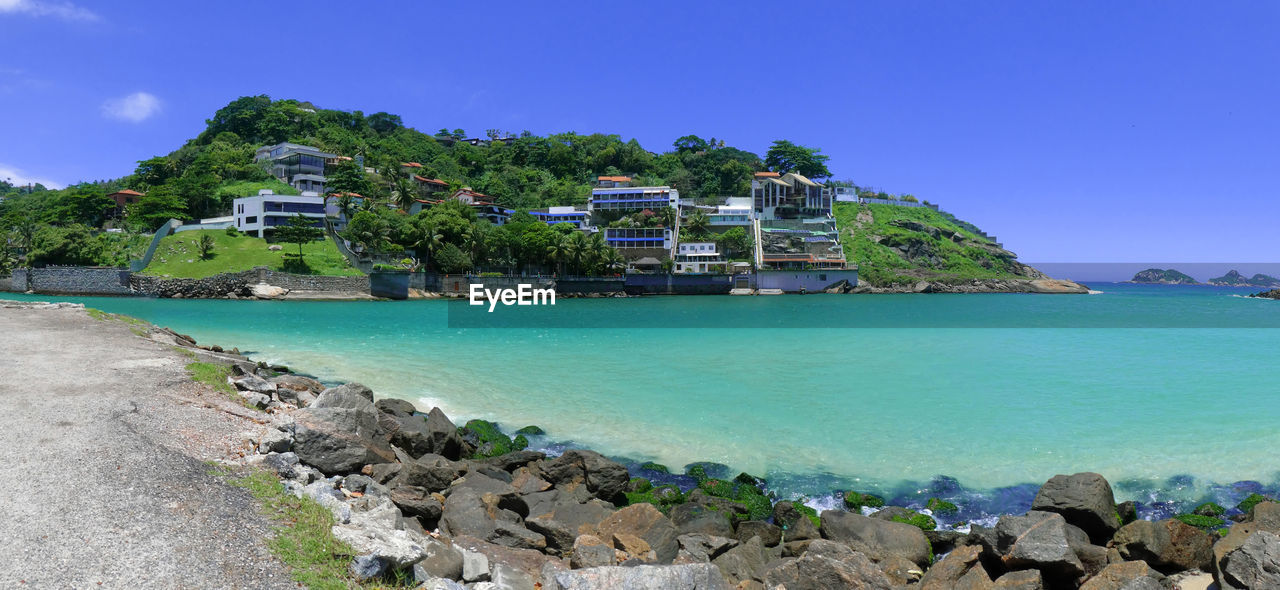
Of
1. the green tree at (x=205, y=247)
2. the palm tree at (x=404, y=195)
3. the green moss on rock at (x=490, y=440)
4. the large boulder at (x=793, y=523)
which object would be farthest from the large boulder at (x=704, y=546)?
the palm tree at (x=404, y=195)

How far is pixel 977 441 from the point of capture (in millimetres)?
15008

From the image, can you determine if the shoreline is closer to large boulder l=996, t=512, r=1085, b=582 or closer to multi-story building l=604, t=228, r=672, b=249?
large boulder l=996, t=512, r=1085, b=582

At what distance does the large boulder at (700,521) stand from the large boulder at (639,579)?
2.85 m

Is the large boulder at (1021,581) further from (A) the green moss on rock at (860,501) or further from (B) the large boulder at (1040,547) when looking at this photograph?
(A) the green moss on rock at (860,501)

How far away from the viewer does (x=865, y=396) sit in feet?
65.8

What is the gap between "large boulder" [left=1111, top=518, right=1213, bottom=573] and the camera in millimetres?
8289

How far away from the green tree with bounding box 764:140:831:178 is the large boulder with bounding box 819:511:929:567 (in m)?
146

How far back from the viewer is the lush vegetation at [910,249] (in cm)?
11975

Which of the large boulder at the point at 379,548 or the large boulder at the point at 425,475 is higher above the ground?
the large boulder at the point at 379,548

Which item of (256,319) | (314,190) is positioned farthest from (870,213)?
(256,319)

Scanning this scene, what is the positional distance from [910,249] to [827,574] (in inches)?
5113

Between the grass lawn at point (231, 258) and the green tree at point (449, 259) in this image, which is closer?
the grass lawn at point (231, 258)

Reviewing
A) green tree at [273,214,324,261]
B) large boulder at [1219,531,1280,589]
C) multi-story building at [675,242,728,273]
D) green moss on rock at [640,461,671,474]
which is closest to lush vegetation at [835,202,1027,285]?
multi-story building at [675,242,728,273]

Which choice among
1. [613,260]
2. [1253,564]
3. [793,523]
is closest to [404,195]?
[613,260]
